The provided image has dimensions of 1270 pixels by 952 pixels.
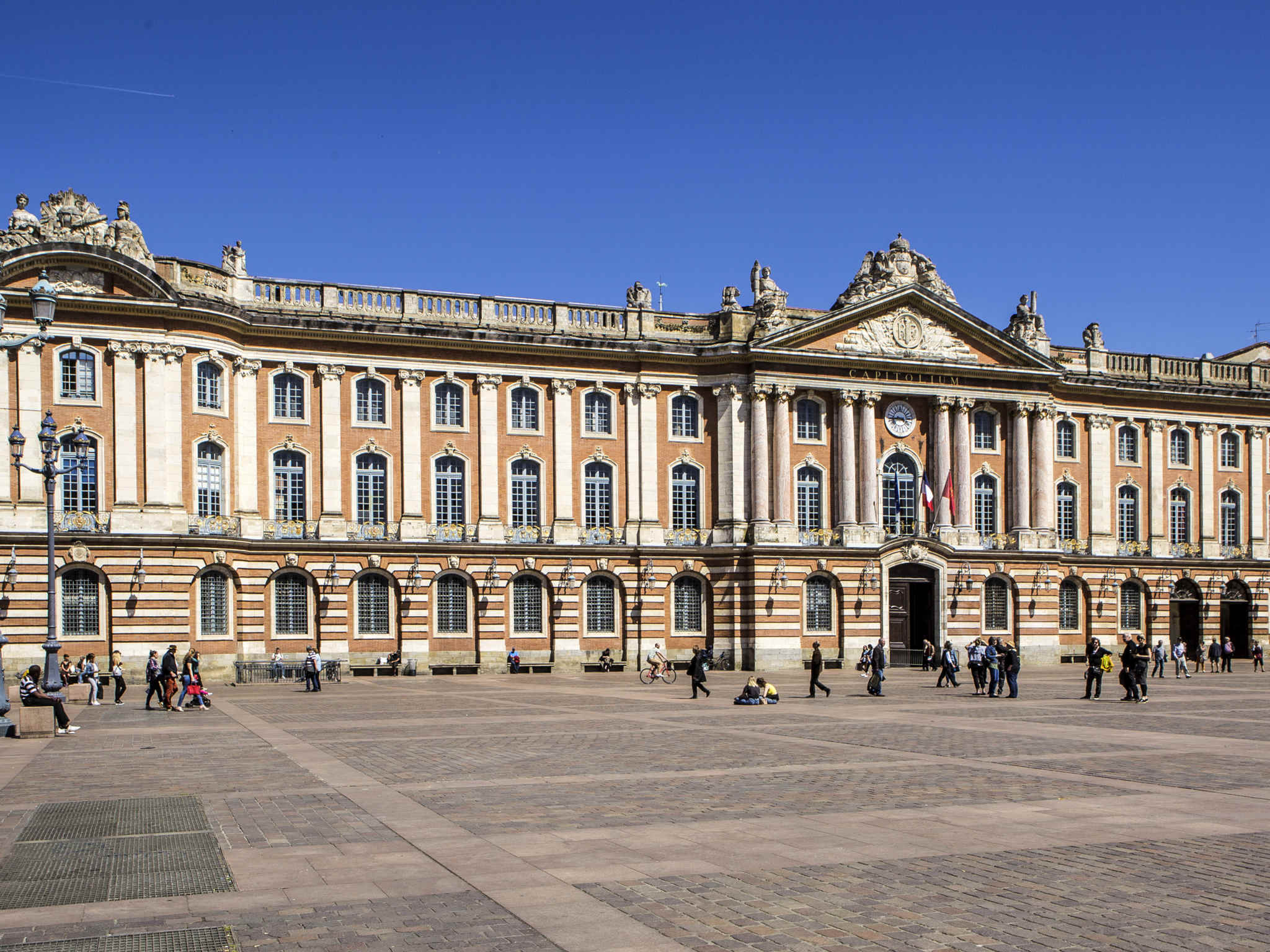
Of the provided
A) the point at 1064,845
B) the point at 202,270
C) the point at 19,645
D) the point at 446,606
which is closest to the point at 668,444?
the point at 446,606

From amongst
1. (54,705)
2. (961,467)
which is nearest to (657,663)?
(961,467)

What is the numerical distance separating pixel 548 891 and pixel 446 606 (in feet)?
148

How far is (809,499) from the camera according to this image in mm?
62719

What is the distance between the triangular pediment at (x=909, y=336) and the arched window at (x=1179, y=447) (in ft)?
33.9

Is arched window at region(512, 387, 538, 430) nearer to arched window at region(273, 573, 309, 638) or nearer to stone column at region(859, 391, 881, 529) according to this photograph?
arched window at region(273, 573, 309, 638)

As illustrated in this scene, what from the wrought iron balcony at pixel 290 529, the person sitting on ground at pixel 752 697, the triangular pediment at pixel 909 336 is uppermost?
the triangular pediment at pixel 909 336

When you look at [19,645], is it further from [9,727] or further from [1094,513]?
[1094,513]

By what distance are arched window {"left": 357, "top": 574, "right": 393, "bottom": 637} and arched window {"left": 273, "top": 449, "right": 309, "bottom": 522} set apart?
3.84 m

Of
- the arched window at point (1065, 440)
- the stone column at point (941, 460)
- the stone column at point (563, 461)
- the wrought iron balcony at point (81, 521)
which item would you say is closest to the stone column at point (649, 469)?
the stone column at point (563, 461)

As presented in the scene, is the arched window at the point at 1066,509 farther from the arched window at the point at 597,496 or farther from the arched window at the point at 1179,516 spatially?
the arched window at the point at 597,496

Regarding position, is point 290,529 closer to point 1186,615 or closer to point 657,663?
point 657,663

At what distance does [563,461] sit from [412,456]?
22.1 ft

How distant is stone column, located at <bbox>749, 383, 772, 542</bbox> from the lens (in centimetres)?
6119

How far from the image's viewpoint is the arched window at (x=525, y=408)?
196 ft
